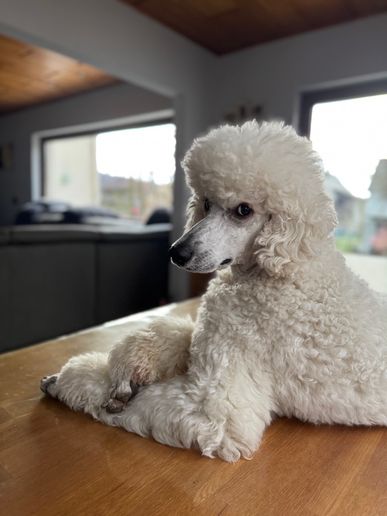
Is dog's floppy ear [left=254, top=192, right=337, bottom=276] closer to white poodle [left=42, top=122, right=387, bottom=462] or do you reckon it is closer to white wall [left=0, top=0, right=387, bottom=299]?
white poodle [left=42, top=122, right=387, bottom=462]

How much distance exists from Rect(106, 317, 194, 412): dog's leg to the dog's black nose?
0.20m

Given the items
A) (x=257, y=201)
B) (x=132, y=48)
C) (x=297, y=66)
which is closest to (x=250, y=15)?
(x=297, y=66)

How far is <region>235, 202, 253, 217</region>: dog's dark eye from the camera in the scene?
73 cm

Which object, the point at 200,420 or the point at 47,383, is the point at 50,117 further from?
the point at 200,420

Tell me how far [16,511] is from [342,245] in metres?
2.90

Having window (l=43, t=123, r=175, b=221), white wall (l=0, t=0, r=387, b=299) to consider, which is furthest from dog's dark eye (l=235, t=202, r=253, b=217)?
window (l=43, t=123, r=175, b=221)

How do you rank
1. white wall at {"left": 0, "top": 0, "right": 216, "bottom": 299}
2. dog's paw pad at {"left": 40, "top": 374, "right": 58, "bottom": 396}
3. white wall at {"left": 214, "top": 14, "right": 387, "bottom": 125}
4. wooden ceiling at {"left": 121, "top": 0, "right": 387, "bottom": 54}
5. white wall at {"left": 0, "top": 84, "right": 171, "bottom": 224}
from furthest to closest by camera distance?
1. white wall at {"left": 0, "top": 84, "right": 171, "bottom": 224}
2. white wall at {"left": 214, "top": 14, "right": 387, "bottom": 125}
3. wooden ceiling at {"left": 121, "top": 0, "right": 387, "bottom": 54}
4. white wall at {"left": 0, "top": 0, "right": 216, "bottom": 299}
5. dog's paw pad at {"left": 40, "top": 374, "right": 58, "bottom": 396}

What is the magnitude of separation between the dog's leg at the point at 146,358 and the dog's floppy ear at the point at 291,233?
0.27 meters

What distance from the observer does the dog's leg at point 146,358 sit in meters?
0.76

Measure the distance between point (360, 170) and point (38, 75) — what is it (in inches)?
144

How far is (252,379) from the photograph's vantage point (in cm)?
71


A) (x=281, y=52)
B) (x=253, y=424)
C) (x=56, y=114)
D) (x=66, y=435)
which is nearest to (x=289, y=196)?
(x=253, y=424)

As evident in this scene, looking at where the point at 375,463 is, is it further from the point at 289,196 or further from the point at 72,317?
the point at 72,317

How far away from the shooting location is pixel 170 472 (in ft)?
2.10
